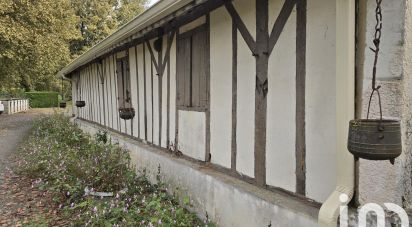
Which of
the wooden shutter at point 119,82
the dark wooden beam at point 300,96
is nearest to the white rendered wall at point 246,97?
the dark wooden beam at point 300,96

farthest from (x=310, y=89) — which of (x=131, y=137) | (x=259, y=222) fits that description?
(x=131, y=137)

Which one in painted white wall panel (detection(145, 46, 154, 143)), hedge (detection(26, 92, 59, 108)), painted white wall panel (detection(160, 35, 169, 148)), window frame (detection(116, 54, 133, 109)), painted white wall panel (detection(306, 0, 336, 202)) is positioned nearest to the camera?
painted white wall panel (detection(306, 0, 336, 202))

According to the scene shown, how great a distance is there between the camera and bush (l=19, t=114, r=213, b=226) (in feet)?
14.3

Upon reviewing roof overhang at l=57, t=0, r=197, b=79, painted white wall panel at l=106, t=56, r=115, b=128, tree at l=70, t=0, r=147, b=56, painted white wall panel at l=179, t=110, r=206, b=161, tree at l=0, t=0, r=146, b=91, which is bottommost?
painted white wall panel at l=179, t=110, r=206, b=161

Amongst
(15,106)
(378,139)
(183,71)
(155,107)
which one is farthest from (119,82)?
(15,106)

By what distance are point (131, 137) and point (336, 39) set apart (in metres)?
6.18

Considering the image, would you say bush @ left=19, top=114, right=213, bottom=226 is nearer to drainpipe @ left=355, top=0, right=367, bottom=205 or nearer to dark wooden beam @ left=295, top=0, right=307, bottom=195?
dark wooden beam @ left=295, top=0, right=307, bottom=195

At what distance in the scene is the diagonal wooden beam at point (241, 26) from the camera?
3.84 metres

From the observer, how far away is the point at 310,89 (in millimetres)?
3133

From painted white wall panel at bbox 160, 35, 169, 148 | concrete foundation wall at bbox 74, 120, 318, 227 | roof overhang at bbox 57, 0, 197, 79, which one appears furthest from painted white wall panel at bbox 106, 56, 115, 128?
concrete foundation wall at bbox 74, 120, 318, 227

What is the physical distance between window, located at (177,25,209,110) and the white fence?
2351cm

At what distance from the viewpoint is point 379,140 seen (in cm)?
214

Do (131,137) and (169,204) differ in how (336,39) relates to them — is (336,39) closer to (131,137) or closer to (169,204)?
(169,204)

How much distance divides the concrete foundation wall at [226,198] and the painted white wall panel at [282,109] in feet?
0.77
